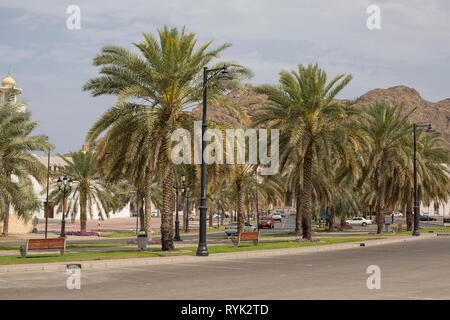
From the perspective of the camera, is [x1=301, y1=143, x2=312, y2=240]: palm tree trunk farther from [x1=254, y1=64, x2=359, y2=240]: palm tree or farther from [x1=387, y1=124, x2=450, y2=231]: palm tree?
[x1=387, y1=124, x2=450, y2=231]: palm tree

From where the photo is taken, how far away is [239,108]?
82.9 ft

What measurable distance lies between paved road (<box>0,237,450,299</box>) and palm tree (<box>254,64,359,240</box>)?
1243 centimetres

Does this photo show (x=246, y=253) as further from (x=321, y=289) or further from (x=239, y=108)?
(x=321, y=289)

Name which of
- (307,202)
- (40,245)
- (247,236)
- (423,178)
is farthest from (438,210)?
(40,245)

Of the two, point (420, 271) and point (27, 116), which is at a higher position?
point (27, 116)

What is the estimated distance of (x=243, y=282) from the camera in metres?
13.5

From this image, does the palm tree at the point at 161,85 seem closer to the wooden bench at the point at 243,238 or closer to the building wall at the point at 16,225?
the wooden bench at the point at 243,238

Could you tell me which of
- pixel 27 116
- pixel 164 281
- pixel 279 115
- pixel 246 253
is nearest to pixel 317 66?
pixel 279 115

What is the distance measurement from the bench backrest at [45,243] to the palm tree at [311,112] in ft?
48.6

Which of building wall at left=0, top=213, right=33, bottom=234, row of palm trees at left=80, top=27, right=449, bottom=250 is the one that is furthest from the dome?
row of palm trees at left=80, top=27, right=449, bottom=250

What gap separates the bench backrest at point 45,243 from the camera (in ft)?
64.4

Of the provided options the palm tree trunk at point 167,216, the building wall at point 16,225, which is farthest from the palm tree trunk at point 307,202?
the building wall at point 16,225

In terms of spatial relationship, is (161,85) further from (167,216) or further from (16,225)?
(16,225)
